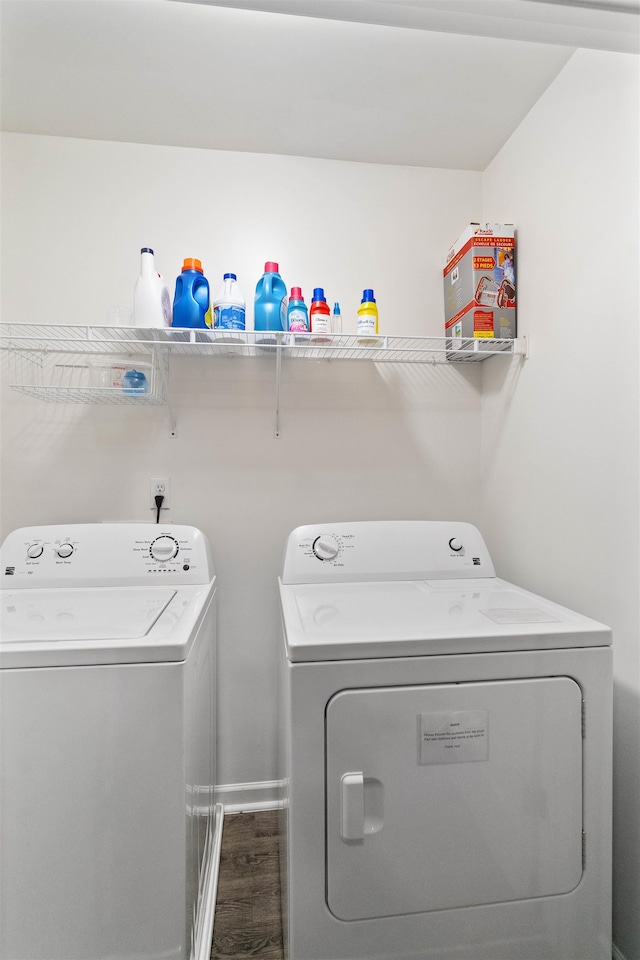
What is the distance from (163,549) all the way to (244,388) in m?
0.69

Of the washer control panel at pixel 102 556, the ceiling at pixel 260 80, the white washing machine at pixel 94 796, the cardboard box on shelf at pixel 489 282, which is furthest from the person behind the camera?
the cardboard box on shelf at pixel 489 282

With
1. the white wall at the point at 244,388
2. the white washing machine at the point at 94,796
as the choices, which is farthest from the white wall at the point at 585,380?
the white washing machine at the point at 94,796

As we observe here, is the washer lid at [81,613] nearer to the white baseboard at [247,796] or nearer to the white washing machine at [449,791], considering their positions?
the white washing machine at [449,791]

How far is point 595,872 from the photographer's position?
1.11 m

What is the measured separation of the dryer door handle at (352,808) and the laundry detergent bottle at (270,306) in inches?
51.9

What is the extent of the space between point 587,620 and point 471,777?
1.52ft

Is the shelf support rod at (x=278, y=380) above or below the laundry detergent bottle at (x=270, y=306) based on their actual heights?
below

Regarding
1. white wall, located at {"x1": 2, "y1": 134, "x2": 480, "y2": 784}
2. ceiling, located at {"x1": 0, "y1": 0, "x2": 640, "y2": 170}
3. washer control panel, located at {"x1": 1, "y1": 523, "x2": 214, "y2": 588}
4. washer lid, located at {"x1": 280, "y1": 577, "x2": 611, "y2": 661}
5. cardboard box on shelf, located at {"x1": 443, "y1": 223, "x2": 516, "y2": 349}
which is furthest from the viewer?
white wall, located at {"x1": 2, "y1": 134, "x2": 480, "y2": 784}

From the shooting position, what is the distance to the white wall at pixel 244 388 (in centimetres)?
181

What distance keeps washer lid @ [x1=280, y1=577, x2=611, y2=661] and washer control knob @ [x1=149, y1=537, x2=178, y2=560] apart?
40 centimetres

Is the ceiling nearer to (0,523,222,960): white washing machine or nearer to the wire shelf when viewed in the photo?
the wire shelf

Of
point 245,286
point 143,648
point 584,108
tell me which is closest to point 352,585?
point 143,648

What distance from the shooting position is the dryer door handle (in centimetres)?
102

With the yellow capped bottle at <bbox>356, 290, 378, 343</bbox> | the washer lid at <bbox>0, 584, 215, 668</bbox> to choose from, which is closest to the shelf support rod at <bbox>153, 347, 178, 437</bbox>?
the washer lid at <bbox>0, 584, 215, 668</bbox>
